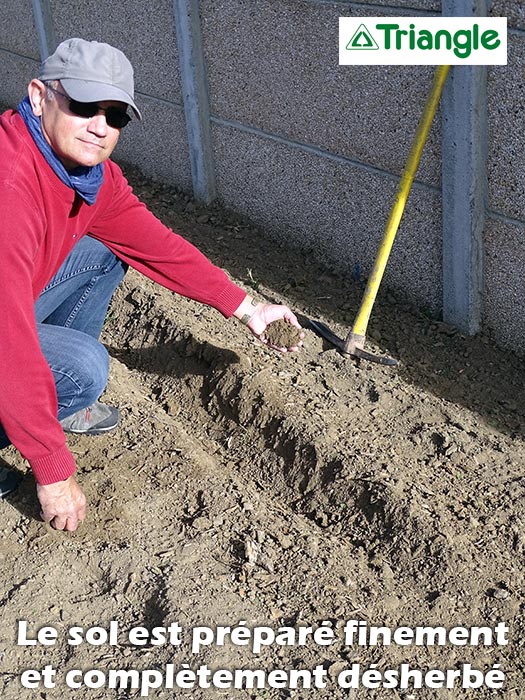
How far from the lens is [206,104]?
4.94 meters

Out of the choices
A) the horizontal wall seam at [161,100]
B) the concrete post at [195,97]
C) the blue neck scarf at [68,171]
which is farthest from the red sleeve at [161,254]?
the horizontal wall seam at [161,100]

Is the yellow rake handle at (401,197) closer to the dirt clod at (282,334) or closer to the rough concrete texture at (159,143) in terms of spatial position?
the dirt clod at (282,334)

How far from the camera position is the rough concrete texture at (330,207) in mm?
4086

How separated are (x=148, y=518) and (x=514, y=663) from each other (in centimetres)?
131

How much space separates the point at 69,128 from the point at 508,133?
1.74m

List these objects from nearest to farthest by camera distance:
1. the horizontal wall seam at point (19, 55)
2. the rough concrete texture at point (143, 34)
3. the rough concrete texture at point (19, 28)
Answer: the rough concrete texture at point (143, 34) → the rough concrete texture at point (19, 28) → the horizontal wall seam at point (19, 55)

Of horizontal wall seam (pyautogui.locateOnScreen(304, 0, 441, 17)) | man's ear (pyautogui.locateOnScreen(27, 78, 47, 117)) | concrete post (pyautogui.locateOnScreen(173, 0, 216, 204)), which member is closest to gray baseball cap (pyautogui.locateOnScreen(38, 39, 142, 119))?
man's ear (pyautogui.locateOnScreen(27, 78, 47, 117))

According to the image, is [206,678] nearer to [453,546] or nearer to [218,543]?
Answer: [218,543]

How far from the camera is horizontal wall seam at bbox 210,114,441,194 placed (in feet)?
13.2

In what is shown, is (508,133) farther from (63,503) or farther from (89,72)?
(63,503)

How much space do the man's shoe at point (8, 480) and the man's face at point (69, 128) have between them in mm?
1238

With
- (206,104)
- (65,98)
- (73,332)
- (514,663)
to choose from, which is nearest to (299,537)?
(514,663)

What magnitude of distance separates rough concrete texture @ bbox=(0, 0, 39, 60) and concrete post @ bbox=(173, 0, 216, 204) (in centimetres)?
181

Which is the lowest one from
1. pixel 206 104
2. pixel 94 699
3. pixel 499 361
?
pixel 94 699
